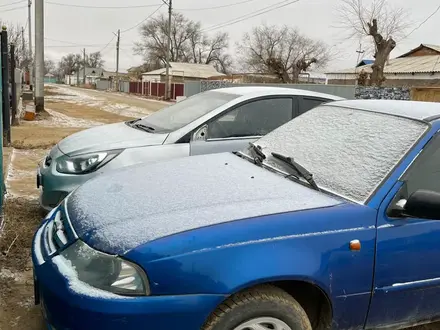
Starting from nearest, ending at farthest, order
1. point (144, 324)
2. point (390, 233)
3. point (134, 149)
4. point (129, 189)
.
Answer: point (144, 324)
point (390, 233)
point (129, 189)
point (134, 149)

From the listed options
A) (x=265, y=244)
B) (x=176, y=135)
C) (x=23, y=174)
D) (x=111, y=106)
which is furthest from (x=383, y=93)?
(x=265, y=244)

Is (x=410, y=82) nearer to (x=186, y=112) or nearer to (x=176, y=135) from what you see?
(x=186, y=112)

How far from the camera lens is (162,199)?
251 cm

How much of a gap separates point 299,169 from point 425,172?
A: 75 cm

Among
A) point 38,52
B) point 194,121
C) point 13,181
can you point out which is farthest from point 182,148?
point 38,52

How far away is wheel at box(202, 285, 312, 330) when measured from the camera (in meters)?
2.08

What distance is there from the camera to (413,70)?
32.5 metres

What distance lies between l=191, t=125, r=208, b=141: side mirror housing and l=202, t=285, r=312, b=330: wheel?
2.60 meters

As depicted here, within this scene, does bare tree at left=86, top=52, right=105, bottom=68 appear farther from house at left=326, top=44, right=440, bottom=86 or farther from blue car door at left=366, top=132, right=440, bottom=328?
blue car door at left=366, top=132, right=440, bottom=328

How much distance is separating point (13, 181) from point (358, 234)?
549cm

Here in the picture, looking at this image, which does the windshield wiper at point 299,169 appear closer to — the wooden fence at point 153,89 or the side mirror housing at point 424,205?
the side mirror housing at point 424,205

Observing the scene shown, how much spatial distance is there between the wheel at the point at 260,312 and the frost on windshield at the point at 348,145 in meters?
0.69

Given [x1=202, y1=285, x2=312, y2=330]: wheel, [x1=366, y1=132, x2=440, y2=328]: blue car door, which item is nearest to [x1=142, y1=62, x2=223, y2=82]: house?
[x1=366, y1=132, x2=440, y2=328]: blue car door

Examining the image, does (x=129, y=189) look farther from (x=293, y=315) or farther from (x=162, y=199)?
(x=293, y=315)
